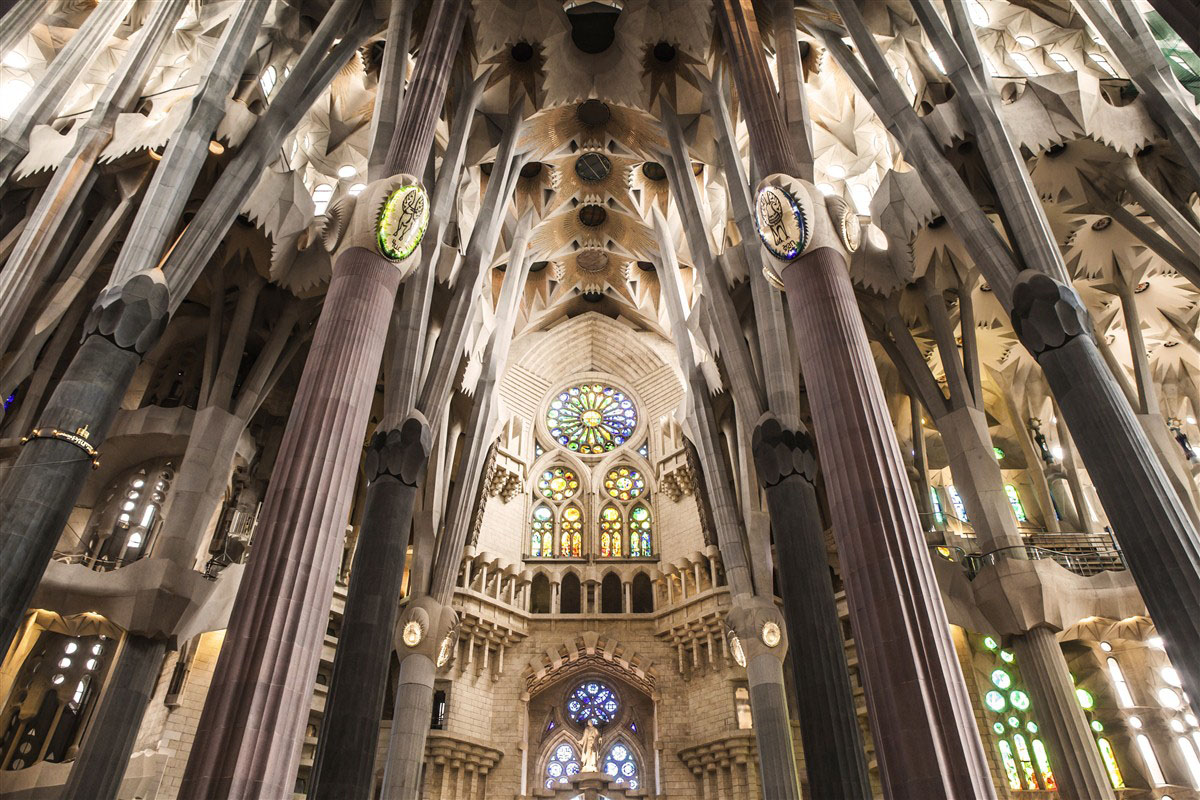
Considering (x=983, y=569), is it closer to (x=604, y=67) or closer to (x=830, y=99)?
(x=830, y=99)

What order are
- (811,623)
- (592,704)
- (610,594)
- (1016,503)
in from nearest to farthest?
(811,623) → (1016,503) → (592,704) → (610,594)

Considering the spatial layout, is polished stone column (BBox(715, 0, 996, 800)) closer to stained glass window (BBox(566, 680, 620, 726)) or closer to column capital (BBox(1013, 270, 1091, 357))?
column capital (BBox(1013, 270, 1091, 357))

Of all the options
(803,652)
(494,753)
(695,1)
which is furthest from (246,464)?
(695,1)

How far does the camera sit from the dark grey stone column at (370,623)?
1070 centimetres

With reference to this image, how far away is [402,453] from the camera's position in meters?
13.4

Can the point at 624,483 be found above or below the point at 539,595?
above

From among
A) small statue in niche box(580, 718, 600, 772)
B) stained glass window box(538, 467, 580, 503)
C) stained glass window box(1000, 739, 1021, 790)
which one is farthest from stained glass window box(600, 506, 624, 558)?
stained glass window box(1000, 739, 1021, 790)

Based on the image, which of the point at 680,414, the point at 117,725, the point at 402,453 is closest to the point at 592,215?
the point at 680,414

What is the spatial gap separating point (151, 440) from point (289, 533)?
30.6 ft

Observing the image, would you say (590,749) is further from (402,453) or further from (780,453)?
(780,453)

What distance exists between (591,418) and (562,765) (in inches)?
465

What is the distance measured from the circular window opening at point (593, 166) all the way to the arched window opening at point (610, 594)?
12769 millimetres

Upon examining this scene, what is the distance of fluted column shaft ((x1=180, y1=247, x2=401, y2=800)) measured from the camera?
6664 mm

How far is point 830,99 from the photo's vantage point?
20.6 metres
